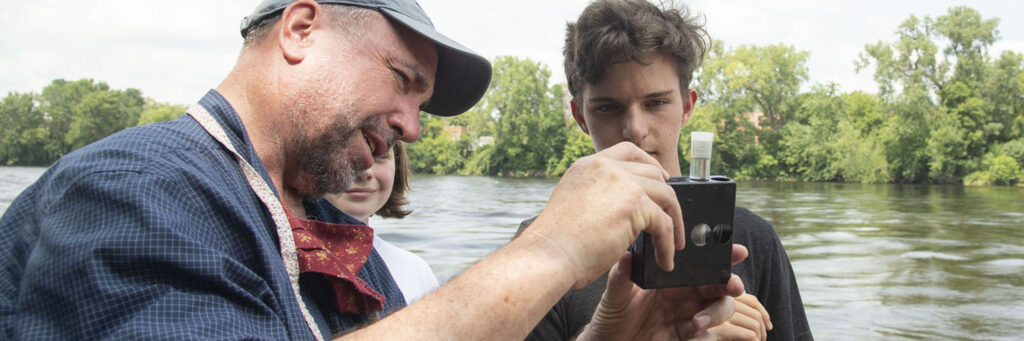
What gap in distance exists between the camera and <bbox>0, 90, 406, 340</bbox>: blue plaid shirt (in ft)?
3.55

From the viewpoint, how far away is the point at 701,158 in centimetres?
175

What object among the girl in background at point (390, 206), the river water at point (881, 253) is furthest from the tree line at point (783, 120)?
the girl in background at point (390, 206)

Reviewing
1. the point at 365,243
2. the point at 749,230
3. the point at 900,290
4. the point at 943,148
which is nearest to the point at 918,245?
the point at 900,290

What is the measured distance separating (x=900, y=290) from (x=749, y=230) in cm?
1348

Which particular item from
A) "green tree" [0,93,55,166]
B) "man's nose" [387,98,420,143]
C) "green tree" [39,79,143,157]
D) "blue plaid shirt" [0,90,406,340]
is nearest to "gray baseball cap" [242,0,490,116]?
"man's nose" [387,98,420,143]

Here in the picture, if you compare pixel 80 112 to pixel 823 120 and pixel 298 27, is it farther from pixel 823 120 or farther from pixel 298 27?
pixel 298 27

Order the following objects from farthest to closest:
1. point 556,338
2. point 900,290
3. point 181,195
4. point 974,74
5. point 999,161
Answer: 1. point 974,74
2. point 999,161
3. point 900,290
4. point 556,338
5. point 181,195

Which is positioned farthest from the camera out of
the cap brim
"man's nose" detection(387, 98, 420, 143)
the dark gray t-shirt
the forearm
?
the dark gray t-shirt

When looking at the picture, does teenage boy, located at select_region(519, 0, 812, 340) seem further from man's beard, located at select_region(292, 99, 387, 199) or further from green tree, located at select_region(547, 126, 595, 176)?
green tree, located at select_region(547, 126, 595, 176)

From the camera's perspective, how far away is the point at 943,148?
168ft

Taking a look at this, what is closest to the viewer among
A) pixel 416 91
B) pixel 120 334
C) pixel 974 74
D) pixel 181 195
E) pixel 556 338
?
pixel 120 334

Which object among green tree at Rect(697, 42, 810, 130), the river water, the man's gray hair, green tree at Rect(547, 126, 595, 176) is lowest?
the river water

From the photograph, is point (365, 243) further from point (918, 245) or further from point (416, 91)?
point (918, 245)

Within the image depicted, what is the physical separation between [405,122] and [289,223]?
480mm
